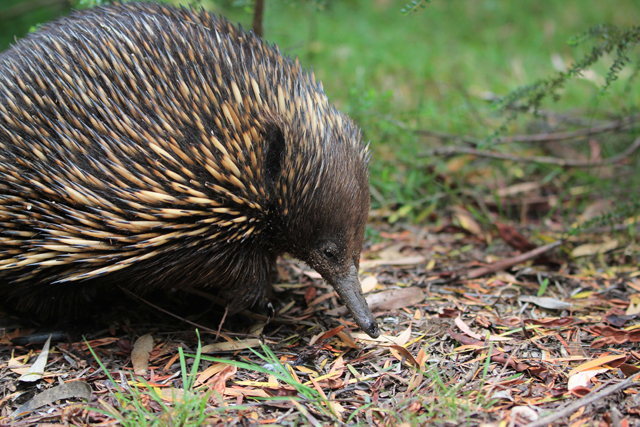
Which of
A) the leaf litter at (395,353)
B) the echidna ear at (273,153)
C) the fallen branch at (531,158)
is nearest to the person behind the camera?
the leaf litter at (395,353)

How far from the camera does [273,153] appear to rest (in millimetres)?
2512

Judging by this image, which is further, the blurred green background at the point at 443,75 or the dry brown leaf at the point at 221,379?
Answer: the blurred green background at the point at 443,75

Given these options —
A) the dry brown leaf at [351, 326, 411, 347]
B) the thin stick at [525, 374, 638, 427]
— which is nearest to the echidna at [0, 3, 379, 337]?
the dry brown leaf at [351, 326, 411, 347]

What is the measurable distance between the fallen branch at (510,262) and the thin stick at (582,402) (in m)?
1.27

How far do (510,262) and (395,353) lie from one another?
130 cm

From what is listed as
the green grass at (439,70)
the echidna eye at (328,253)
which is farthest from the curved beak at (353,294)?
the green grass at (439,70)

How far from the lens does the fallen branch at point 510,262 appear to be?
3.47 metres

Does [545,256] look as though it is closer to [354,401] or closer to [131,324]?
[354,401]

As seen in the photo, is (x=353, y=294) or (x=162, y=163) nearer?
(x=162, y=163)

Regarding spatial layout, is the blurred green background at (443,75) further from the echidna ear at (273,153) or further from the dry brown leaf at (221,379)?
the dry brown leaf at (221,379)

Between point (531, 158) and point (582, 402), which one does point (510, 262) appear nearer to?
point (531, 158)

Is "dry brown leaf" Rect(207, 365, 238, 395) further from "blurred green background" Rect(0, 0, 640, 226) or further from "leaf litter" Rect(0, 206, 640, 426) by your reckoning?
"blurred green background" Rect(0, 0, 640, 226)

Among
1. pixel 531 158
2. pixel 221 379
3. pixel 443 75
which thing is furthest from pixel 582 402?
pixel 443 75

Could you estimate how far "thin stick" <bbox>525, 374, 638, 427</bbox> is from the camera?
200cm
